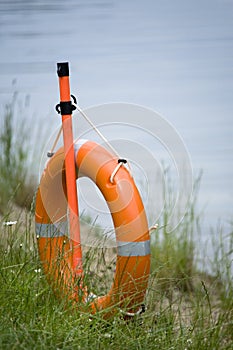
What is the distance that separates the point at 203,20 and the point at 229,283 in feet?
23.0

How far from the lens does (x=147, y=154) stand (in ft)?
11.6

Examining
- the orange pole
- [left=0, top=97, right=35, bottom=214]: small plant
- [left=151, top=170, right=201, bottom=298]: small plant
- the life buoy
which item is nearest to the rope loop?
the life buoy

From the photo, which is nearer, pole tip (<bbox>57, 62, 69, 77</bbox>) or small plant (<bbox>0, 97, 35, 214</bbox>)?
pole tip (<bbox>57, 62, 69, 77</bbox>)

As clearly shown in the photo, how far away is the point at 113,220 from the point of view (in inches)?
131

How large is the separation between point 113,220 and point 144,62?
19.3ft

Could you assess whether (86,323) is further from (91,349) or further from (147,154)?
(147,154)

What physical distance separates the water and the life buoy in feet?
5.89

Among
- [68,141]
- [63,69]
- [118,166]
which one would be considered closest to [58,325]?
[118,166]

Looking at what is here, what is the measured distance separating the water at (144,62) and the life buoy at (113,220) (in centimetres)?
180

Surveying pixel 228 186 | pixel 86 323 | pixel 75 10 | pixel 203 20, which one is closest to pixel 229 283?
pixel 86 323

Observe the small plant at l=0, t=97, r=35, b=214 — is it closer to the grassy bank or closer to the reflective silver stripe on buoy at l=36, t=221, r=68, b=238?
the reflective silver stripe on buoy at l=36, t=221, r=68, b=238

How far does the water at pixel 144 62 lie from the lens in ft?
23.2

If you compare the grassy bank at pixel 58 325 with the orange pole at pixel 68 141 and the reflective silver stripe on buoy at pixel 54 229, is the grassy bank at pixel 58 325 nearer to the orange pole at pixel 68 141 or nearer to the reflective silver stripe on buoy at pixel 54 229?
the reflective silver stripe on buoy at pixel 54 229

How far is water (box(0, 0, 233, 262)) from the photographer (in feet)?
23.2
